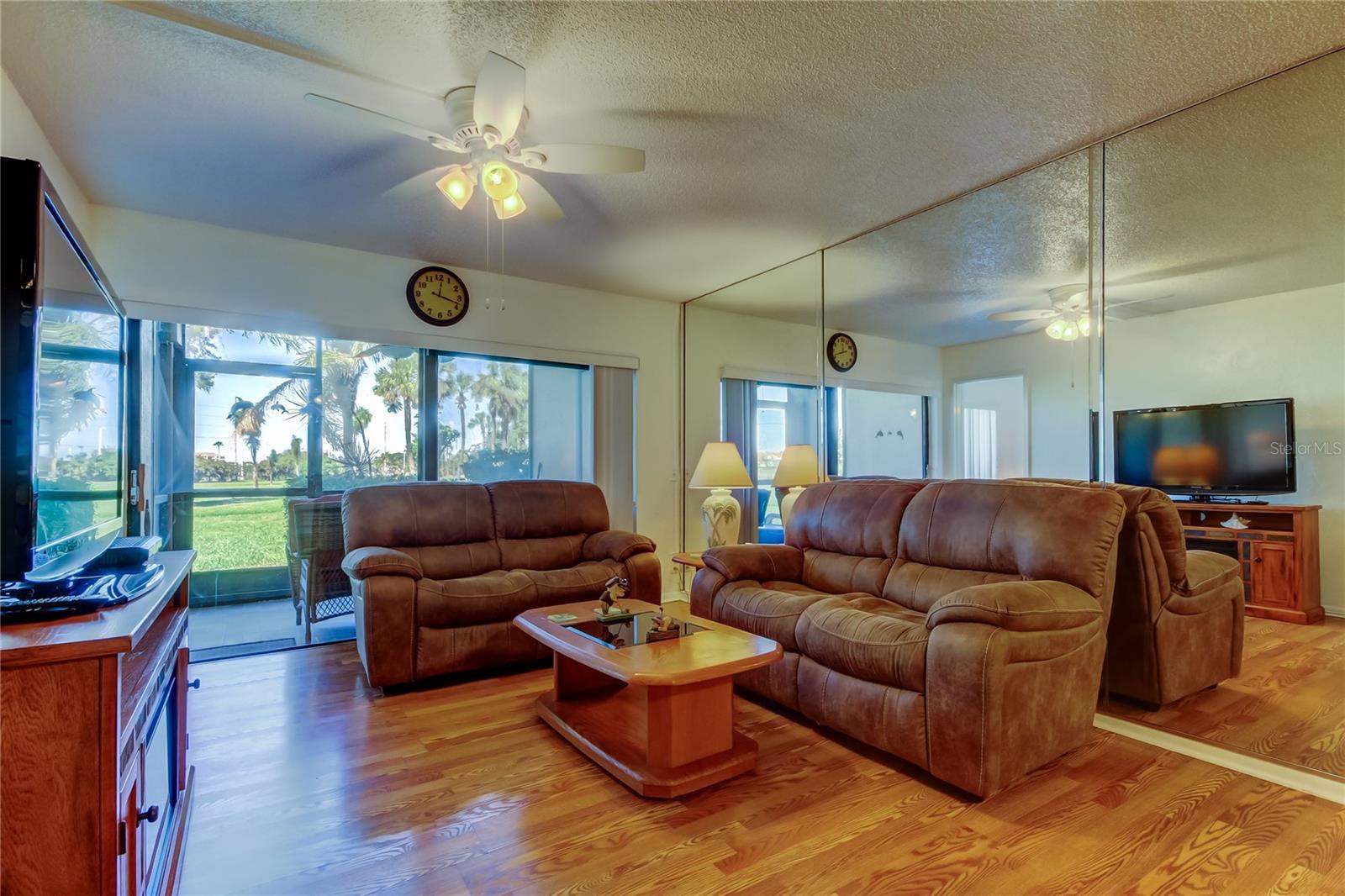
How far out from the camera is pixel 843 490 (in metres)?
3.43

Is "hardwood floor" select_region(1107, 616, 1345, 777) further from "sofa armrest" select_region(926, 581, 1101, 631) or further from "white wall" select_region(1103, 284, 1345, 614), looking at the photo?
"sofa armrest" select_region(926, 581, 1101, 631)

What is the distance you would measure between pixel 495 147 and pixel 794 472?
264cm

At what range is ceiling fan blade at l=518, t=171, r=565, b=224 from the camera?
257cm

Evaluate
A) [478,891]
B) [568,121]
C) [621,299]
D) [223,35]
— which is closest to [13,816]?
[478,891]

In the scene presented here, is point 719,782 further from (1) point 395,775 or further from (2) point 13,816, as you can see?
(2) point 13,816

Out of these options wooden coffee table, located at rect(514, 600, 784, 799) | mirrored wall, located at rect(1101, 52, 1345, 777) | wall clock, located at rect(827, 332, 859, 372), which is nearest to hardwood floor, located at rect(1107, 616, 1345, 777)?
mirrored wall, located at rect(1101, 52, 1345, 777)

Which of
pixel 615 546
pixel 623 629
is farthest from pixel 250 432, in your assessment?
pixel 623 629

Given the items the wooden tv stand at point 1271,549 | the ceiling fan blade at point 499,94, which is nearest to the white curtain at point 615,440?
the ceiling fan blade at point 499,94

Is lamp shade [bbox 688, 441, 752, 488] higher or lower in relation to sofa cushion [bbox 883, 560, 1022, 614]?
higher

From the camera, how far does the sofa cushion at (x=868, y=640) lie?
7.02 ft

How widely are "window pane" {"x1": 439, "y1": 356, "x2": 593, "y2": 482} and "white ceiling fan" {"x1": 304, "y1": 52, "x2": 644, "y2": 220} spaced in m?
1.94

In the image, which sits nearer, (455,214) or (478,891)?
(478,891)

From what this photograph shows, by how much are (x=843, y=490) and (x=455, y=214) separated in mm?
2584

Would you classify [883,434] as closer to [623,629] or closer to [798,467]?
[798,467]
